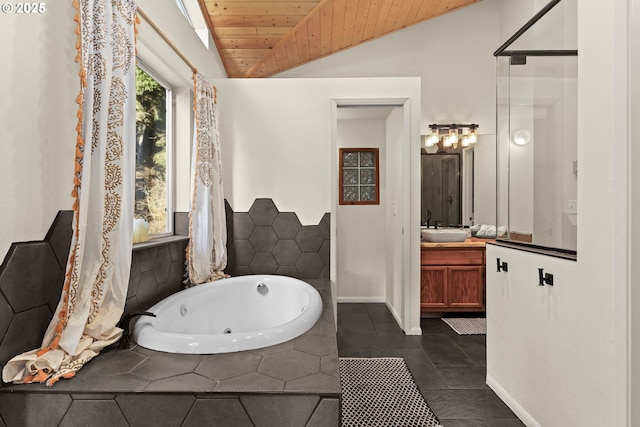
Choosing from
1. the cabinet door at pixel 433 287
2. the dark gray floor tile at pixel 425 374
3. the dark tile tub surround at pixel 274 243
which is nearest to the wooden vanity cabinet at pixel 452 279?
the cabinet door at pixel 433 287

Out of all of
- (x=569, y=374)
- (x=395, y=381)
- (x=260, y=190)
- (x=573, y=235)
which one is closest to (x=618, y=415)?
(x=569, y=374)

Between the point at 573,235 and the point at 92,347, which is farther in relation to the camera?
the point at 573,235

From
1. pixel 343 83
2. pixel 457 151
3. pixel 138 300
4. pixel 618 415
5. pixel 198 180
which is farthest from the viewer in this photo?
pixel 457 151

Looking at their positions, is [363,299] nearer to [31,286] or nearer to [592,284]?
[592,284]

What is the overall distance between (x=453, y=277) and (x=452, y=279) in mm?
23

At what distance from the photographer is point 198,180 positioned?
7.71 feet

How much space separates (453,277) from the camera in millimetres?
3217

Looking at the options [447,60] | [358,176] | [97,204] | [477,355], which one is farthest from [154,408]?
[447,60]

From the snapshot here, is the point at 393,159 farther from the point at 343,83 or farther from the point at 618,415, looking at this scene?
the point at 618,415

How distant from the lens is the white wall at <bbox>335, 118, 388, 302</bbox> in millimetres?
3918

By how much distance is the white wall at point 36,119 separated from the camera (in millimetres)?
1031

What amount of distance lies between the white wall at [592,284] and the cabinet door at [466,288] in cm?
162

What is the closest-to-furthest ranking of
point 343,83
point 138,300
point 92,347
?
point 92,347
point 138,300
point 343,83

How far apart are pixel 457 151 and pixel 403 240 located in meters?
1.49
